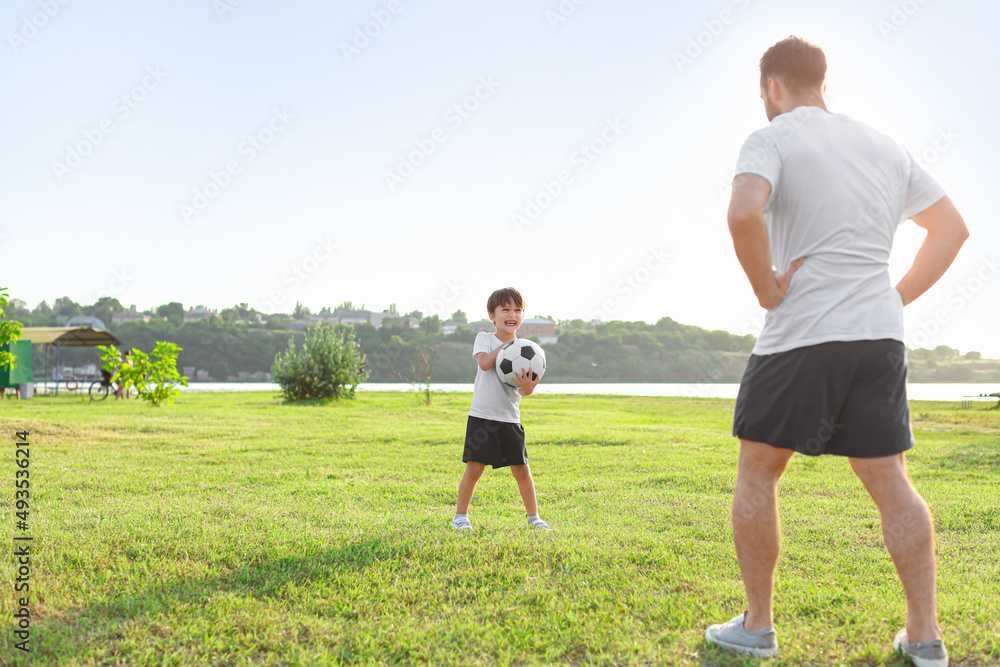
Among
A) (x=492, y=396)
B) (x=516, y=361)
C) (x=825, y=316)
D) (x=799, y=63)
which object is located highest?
(x=799, y=63)

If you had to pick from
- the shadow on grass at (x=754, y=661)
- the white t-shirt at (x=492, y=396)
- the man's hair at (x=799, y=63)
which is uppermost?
the man's hair at (x=799, y=63)

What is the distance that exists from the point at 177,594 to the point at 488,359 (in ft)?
7.32

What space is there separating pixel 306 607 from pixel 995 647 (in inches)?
106

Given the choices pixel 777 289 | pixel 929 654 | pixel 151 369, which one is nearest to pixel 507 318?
pixel 777 289

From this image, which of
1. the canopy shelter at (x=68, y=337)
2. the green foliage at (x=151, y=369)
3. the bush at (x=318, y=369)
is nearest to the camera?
the green foliage at (x=151, y=369)

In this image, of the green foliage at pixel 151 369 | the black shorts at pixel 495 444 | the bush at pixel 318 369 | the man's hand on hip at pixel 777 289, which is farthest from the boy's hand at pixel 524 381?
the bush at pixel 318 369

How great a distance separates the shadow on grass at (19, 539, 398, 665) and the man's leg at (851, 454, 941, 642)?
2322 mm

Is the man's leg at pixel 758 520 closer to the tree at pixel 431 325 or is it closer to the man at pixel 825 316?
the man at pixel 825 316

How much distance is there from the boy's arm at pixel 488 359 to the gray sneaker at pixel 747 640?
231 cm

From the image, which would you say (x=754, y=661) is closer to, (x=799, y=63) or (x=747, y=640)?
(x=747, y=640)

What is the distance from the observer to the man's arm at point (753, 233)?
7.27 ft

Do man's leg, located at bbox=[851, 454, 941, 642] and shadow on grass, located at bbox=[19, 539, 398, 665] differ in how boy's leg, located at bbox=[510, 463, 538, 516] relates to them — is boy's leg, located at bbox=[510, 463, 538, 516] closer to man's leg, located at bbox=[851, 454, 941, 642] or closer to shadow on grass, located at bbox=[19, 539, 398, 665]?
shadow on grass, located at bbox=[19, 539, 398, 665]

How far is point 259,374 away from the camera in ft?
161

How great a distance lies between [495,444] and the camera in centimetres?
439
